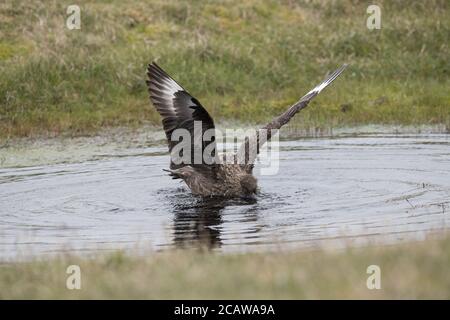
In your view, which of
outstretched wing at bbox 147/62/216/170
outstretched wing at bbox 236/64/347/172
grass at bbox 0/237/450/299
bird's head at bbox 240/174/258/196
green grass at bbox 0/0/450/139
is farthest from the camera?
green grass at bbox 0/0/450/139

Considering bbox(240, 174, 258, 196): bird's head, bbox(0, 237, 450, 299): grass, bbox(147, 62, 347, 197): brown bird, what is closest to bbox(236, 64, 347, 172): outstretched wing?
bbox(147, 62, 347, 197): brown bird

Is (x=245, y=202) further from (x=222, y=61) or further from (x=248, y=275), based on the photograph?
(x=222, y=61)

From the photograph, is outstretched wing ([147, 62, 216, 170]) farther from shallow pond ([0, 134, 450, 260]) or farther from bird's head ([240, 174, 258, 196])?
shallow pond ([0, 134, 450, 260])

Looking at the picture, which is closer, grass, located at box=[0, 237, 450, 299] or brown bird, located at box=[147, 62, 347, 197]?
grass, located at box=[0, 237, 450, 299]

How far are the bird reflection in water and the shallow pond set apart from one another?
13mm

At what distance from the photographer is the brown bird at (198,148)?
1020 centimetres

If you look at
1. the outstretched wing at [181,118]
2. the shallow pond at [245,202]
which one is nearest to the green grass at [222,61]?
the shallow pond at [245,202]

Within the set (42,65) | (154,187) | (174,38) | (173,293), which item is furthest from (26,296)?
(174,38)

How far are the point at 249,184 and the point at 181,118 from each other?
1.22 m

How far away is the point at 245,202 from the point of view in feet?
34.6

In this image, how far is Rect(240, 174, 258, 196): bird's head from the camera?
35.3 feet

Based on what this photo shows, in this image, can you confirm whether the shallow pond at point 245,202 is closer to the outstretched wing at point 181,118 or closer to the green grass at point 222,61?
the outstretched wing at point 181,118

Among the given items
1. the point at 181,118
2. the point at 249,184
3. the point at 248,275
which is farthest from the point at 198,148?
the point at 248,275

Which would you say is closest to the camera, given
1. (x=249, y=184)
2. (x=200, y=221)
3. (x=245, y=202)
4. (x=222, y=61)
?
(x=200, y=221)
